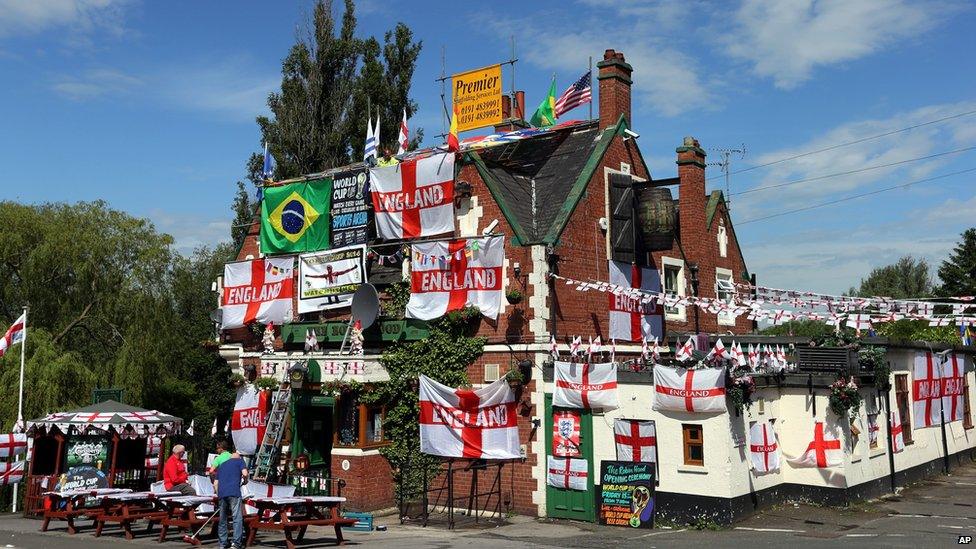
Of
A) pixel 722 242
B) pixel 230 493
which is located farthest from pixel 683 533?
pixel 722 242

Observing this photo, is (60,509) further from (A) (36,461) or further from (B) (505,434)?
(B) (505,434)

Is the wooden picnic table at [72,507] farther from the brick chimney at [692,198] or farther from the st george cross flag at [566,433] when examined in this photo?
the brick chimney at [692,198]

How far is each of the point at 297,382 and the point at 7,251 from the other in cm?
1570

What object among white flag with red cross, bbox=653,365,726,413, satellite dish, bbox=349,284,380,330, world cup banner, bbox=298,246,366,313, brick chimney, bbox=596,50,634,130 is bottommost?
white flag with red cross, bbox=653,365,726,413

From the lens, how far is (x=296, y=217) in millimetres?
26734

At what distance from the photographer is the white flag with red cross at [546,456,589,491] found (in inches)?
789

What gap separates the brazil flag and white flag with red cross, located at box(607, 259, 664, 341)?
8766 millimetres

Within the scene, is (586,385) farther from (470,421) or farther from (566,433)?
(470,421)

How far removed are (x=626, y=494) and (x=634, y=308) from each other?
21.8ft

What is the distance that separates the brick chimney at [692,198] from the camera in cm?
2749

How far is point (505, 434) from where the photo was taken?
20.8 meters

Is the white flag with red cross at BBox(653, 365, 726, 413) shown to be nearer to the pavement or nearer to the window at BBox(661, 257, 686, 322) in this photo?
the pavement

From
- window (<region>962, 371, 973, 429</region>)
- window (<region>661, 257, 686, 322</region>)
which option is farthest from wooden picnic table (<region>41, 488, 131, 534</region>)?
window (<region>962, 371, 973, 429</region>)

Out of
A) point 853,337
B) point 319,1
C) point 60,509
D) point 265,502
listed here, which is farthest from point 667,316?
point 319,1
